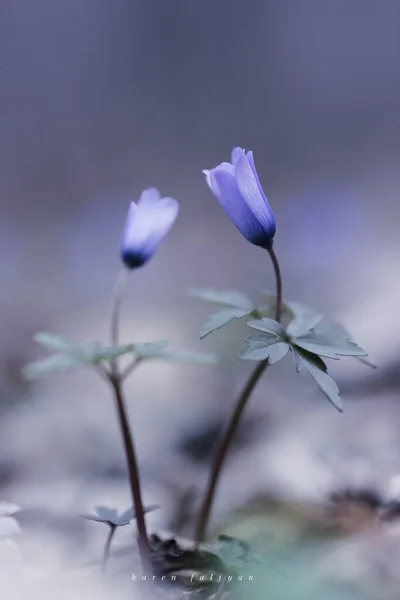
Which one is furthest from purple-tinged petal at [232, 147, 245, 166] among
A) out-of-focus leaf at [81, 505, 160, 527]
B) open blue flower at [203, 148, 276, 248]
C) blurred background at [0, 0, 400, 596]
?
blurred background at [0, 0, 400, 596]

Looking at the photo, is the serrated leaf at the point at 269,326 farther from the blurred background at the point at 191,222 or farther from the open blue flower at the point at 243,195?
the blurred background at the point at 191,222

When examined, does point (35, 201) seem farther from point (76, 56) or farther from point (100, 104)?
point (76, 56)

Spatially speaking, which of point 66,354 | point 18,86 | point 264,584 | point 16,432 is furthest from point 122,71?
point 264,584

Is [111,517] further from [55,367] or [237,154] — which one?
Result: [237,154]

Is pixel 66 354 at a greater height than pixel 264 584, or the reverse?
pixel 66 354

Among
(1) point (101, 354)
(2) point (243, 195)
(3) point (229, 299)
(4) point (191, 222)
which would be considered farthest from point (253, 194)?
(4) point (191, 222)

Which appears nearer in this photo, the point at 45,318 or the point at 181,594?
the point at 181,594
